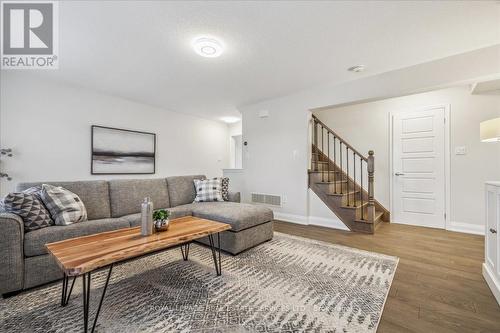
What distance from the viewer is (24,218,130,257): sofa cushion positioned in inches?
68.9

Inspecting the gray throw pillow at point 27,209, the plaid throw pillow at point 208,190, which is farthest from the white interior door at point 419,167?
the gray throw pillow at point 27,209

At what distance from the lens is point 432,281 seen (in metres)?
1.91

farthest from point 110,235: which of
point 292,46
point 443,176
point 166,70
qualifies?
point 443,176

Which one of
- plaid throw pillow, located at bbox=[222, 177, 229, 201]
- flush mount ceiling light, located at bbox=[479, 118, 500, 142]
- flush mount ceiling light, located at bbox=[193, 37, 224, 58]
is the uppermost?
flush mount ceiling light, located at bbox=[193, 37, 224, 58]

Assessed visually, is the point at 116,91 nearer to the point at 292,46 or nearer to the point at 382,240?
the point at 292,46

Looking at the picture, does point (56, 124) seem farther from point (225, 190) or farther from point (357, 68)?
point (357, 68)

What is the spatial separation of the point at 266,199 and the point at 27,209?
3388mm

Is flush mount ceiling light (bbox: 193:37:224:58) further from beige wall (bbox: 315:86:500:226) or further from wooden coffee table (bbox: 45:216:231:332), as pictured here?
beige wall (bbox: 315:86:500:226)

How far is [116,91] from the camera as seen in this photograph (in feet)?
12.7

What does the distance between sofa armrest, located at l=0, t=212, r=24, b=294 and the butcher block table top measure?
396 mm

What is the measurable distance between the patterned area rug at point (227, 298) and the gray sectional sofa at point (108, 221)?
167mm

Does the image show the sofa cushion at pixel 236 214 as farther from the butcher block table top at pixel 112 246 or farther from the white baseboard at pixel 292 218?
the white baseboard at pixel 292 218

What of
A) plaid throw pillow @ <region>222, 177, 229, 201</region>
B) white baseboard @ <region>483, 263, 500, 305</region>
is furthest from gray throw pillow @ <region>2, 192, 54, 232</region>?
white baseboard @ <region>483, 263, 500, 305</region>

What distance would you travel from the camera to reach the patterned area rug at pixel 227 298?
1363 mm
